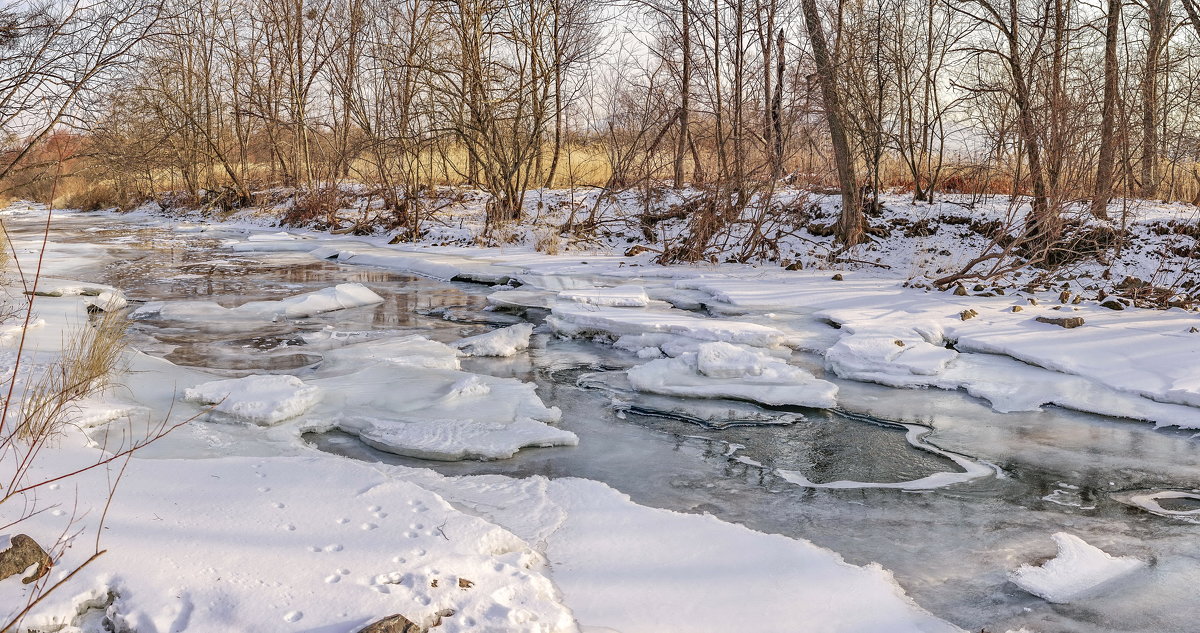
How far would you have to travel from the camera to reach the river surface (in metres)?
3.08

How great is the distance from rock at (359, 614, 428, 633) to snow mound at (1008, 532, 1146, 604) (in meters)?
2.16

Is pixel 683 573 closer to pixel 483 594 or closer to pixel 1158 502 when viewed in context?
pixel 483 594

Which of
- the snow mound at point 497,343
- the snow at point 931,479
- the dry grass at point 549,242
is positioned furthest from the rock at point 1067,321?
the dry grass at point 549,242

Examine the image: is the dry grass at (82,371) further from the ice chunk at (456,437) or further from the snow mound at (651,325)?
the snow mound at (651,325)

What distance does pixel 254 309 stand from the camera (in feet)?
28.3

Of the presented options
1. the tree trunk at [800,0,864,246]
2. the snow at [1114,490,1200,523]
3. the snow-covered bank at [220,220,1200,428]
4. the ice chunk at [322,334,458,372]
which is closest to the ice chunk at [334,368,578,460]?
the ice chunk at [322,334,458,372]

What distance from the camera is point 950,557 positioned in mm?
3311

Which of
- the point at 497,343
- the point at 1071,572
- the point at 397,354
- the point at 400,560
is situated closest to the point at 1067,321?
the point at 1071,572

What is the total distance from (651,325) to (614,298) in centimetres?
135

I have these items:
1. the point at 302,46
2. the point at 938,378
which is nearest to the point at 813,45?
the point at 938,378

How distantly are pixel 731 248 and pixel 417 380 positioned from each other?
25.6 feet

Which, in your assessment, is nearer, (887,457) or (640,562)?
(640,562)

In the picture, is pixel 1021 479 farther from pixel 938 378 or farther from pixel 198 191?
pixel 198 191

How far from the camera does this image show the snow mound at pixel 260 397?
4789 millimetres
